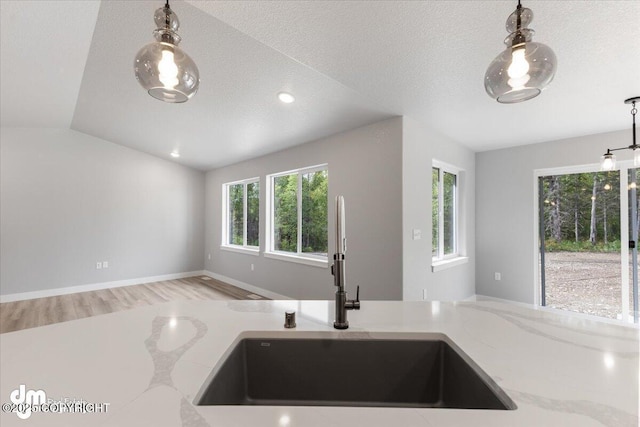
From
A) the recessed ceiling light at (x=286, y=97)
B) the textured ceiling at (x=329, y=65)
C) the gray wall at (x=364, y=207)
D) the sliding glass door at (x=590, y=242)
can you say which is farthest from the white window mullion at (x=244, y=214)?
the sliding glass door at (x=590, y=242)

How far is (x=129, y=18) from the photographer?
88.1 inches

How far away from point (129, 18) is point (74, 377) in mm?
2596

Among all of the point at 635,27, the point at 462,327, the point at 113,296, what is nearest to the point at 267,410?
the point at 462,327

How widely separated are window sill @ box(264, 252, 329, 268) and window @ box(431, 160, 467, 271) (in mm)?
1385

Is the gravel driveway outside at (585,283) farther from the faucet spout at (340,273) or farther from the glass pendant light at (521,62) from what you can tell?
the faucet spout at (340,273)

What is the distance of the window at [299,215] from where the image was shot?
4.08 m

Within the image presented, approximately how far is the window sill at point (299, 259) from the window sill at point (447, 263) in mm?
1291

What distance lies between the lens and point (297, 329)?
0.98m

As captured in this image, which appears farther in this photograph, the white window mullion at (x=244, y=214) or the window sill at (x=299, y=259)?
the white window mullion at (x=244, y=214)

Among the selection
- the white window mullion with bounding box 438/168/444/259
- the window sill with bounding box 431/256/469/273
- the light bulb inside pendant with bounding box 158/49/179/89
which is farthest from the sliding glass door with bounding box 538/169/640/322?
the light bulb inside pendant with bounding box 158/49/179/89

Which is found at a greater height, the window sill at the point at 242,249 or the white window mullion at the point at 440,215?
the white window mullion at the point at 440,215

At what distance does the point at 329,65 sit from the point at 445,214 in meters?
2.77

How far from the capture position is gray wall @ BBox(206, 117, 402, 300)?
3041mm

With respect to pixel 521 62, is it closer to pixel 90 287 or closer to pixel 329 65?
pixel 329 65
